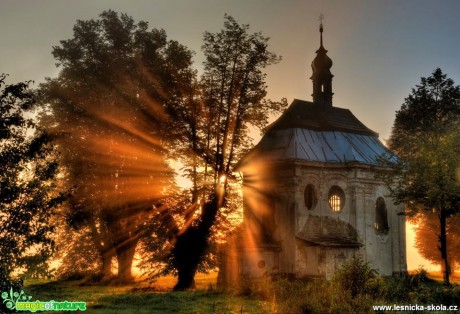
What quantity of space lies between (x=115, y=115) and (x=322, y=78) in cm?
1794

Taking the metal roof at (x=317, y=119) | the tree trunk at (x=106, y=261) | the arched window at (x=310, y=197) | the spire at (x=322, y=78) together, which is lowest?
the tree trunk at (x=106, y=261)

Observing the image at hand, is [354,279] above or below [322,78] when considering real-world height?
below

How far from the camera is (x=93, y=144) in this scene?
81.7ft

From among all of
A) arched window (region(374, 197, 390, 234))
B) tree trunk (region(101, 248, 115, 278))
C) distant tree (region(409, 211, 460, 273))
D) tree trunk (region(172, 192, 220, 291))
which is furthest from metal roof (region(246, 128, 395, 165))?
tree trunk (region(101, 248, 115, 278))

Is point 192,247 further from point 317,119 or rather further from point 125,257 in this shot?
point 317,119

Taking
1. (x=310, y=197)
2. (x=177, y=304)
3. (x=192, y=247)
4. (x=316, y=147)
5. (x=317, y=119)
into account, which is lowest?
(x=177, y=304)

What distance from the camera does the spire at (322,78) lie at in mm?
34969

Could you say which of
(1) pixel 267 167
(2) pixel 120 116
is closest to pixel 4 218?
(2) pixel 120 116

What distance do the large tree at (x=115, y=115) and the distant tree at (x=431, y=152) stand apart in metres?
13.6

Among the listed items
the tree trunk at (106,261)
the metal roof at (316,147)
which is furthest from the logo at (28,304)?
the metal roof at (316,147)

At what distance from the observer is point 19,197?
12992mm

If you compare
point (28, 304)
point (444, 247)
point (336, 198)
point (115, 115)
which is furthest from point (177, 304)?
point (336, 198)

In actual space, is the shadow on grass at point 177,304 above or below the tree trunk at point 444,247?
below

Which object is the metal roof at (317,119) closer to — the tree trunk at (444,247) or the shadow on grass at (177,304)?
the tree trunk at (444,247)
